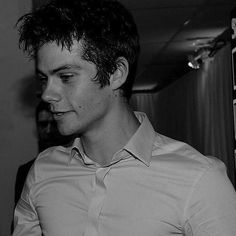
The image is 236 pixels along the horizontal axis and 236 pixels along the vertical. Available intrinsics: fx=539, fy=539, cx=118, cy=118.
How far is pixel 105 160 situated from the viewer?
4.19 ft

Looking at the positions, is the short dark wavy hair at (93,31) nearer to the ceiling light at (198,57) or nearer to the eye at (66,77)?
the eye at (66,77)

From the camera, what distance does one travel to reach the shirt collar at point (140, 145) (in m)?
1.24

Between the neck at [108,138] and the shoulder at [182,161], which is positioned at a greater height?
the neck at [108,138]

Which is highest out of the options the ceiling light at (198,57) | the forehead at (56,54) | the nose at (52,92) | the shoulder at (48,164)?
the forehead at (56,54)

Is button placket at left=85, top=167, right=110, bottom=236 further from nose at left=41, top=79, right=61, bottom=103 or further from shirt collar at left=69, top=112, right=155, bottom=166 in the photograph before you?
nose at left=41, top=79, right=61, bottom=103

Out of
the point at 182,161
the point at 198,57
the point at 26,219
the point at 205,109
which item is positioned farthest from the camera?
the point at 205,109

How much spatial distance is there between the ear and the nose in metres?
0.15

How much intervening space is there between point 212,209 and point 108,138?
310mm

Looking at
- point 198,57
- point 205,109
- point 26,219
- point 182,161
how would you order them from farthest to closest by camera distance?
point 205,109
point 198,57
point 26,219
point 182,161

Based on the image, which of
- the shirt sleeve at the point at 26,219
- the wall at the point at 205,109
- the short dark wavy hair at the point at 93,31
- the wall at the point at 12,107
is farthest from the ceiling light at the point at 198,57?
the shirt sleeve at the point at 26,219

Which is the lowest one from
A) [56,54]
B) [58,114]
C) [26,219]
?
[26,219]

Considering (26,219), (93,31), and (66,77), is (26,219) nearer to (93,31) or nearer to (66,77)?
(66,77)

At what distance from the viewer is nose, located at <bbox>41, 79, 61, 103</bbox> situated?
1.20 metres

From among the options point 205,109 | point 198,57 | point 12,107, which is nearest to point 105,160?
point 12,107
